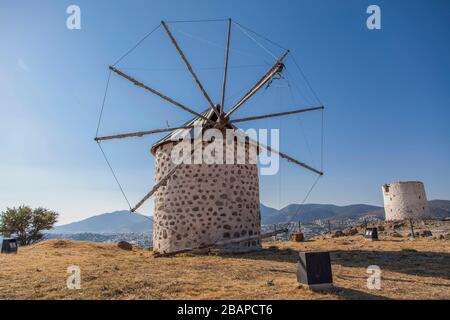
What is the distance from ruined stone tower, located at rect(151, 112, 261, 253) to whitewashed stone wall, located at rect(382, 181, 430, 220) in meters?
27.3

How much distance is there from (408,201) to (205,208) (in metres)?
29.9

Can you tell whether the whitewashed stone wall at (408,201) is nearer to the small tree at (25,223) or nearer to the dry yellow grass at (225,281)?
the dry yellow grass at (225,281)

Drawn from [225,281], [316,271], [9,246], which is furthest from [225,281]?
[9,246]

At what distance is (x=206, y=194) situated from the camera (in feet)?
40.1

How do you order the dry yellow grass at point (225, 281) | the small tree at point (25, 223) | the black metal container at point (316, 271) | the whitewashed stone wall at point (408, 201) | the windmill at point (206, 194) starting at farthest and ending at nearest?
1. the whitewashed stone wall at point (408, 201)
2. the small tree at point (25, 223)
3. the windmill at point (206, 194)
4. the black metal container at point (316, 271)
5. the dry yellow grass at point (225, 281)

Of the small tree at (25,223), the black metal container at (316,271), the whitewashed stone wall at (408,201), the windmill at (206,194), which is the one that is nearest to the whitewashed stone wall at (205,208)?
the windmill at (206,194)

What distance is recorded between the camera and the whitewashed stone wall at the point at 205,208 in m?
12.0

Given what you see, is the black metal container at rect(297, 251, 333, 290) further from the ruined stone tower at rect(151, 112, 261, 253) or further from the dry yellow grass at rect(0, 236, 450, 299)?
the ruined stone tower at rect(151, 112, 261, 253)

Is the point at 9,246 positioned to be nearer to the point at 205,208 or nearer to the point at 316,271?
the point at 205,208

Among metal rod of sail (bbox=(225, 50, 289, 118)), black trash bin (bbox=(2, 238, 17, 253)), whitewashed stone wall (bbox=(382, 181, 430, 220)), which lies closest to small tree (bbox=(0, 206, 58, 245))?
black trash bin (bbox=(2, 238, 17, 253))

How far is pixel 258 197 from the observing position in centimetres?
1395

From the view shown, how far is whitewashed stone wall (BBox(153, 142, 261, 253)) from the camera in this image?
1202 cm
